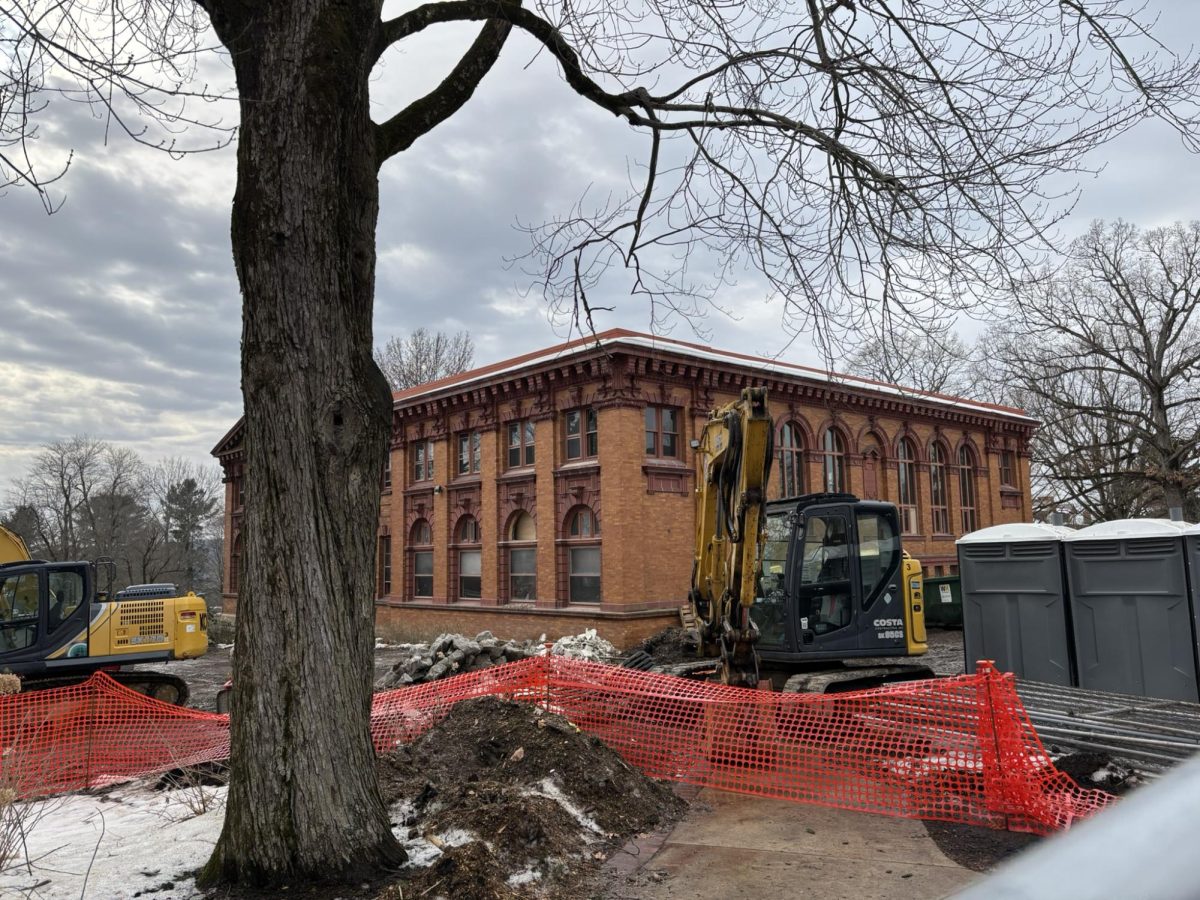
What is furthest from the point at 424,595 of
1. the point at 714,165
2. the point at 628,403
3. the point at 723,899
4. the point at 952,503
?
the point at 723,899

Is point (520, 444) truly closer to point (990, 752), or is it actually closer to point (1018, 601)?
point (1018, 601)

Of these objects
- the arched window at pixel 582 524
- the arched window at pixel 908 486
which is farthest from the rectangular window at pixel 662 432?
the arched window at pixel 908 486

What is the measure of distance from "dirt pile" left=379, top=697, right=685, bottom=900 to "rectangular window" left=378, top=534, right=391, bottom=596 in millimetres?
22337

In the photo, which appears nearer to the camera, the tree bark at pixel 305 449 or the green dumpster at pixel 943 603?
the tree bark at pixel 305 449

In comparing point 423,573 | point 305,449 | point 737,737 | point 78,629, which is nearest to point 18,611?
point 78,629

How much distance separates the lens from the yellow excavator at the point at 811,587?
10.1 m

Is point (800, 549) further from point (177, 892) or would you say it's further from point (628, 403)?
point (628, 403)

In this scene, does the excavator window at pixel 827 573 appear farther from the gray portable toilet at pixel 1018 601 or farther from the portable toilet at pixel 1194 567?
the portable toilet at pixel 1194 567

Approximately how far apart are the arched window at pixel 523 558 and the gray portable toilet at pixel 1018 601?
13.5m

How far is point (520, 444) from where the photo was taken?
81.7ft

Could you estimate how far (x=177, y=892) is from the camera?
508cm

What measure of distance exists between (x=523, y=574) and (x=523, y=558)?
→ 44 cm

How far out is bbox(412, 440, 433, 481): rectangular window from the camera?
2848 centimetres

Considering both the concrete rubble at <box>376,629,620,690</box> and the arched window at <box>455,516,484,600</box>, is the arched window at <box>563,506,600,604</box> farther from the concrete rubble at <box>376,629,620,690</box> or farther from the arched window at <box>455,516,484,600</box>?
the concrete rubble at <box>376,629,620,690</box>
